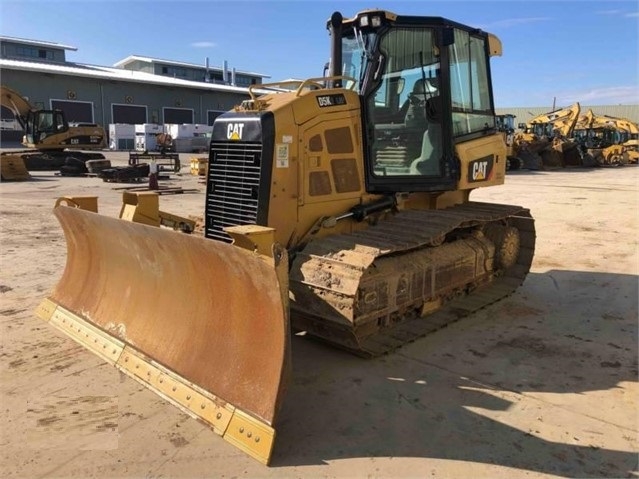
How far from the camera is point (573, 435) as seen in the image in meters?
3.53

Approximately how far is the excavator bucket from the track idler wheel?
1906cm

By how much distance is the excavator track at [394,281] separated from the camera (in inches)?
173

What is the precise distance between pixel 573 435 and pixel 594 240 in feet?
24.5

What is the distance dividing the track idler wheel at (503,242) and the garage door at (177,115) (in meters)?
46.0

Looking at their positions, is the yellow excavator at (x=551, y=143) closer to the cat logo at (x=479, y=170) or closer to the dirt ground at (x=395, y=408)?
the cat logo at (x=479, y=170)

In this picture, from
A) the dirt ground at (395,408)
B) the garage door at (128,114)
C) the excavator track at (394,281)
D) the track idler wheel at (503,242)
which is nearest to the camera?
the dirt ground at (395,408)

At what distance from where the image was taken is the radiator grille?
4934 mm

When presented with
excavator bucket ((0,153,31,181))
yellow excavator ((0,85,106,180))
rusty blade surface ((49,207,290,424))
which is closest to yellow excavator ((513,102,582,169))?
yellow excavator ((0,85,106,180))

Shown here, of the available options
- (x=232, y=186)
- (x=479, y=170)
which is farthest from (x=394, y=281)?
(x=479, y=170)

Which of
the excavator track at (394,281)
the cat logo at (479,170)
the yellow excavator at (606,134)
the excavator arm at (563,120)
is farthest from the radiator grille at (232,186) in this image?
the yellow excavator at (606,134)

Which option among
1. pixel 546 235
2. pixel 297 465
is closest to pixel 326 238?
pixel 297 465

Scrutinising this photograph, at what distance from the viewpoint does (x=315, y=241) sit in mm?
4953

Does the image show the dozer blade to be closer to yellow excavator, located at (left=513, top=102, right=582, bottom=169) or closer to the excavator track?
the excavator track

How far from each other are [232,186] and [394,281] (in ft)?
5.68
